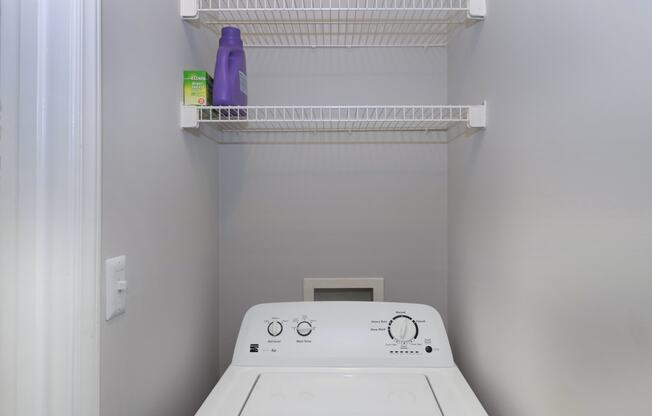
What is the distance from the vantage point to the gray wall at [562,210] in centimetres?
69

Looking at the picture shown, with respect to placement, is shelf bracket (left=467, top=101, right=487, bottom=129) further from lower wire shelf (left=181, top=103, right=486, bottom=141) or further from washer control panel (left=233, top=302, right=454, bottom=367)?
washer control panel (left=233, top=302, right=454, bottom=367)

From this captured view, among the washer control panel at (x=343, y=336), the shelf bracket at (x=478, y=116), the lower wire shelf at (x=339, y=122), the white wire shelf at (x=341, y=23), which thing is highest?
the white wire shelf at (x=341, y=23)

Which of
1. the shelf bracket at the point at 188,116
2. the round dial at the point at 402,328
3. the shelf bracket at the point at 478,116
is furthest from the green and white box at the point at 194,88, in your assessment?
the round dial at the point at 402,328

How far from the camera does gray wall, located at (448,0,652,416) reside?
0.69 m

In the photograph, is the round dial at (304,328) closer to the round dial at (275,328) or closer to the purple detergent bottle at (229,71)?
the round dial at (275,328)

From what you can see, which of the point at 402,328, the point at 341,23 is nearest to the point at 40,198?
the point at 402,328

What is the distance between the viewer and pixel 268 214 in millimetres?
1929

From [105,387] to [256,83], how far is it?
1422mm

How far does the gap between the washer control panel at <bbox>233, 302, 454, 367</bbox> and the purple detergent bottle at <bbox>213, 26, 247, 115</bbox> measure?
0.80 m

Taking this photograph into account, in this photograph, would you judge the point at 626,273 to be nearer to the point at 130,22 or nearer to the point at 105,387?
the point at 105,387

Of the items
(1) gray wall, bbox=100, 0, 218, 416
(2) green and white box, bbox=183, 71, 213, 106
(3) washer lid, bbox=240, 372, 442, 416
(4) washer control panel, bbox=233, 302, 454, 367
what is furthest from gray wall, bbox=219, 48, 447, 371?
(3) washer lid, bbox=240, 372, 442, 416

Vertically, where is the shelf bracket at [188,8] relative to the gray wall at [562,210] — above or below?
above

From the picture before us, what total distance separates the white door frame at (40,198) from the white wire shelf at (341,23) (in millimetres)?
905

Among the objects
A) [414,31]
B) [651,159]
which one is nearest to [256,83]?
[414,31]
